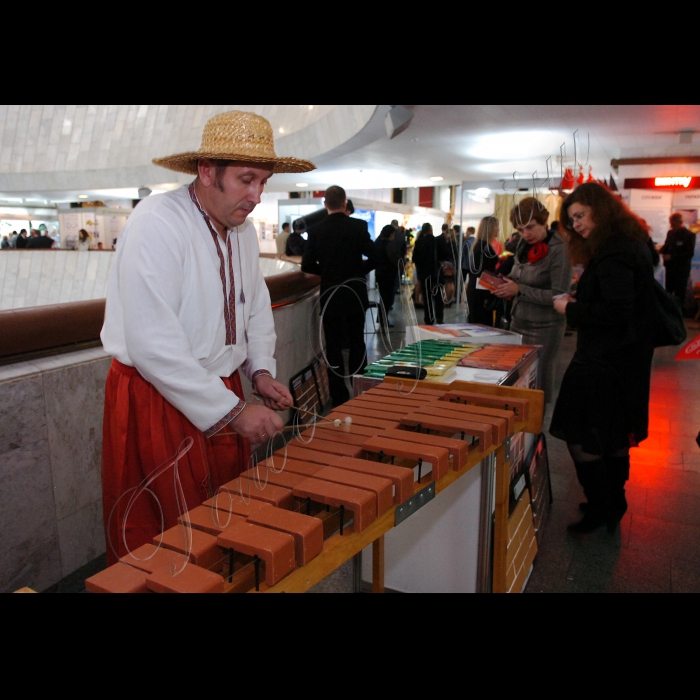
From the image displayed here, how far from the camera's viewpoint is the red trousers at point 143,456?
5.26ft

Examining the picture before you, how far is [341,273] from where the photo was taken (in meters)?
4.23

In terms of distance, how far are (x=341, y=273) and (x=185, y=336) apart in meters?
2.83

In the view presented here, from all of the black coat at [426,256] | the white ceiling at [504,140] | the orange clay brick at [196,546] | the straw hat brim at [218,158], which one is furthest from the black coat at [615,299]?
the black coat at [426,256]

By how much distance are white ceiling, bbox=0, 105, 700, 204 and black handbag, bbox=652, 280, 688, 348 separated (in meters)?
1.52

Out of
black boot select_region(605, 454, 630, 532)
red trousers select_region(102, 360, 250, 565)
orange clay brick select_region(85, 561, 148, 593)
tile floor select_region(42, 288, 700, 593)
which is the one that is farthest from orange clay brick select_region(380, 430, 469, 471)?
black boot select_region(605, 454, 630, 532)

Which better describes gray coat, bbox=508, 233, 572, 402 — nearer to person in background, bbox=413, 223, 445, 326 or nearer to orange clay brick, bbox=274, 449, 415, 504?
person in background, bbox=413, 223, 445, 326

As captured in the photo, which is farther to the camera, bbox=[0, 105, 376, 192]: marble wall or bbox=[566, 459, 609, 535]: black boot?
bbox=[0, 105, 376, 192]: marble wall

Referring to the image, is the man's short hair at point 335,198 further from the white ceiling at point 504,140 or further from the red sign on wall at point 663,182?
the red sign on wall at point 663,182

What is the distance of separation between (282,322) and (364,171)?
8.55 m

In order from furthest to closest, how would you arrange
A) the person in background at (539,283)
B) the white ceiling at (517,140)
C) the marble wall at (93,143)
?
the marble wall at (93,143), the white ceiling at (517,140), the person in background at (539,283)

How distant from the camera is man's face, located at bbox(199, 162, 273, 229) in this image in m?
1.55

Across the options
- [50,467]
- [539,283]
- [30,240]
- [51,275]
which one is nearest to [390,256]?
[539,283]

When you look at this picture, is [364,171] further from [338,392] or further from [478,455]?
[478,455]

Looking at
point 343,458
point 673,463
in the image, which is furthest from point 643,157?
point 343,458
